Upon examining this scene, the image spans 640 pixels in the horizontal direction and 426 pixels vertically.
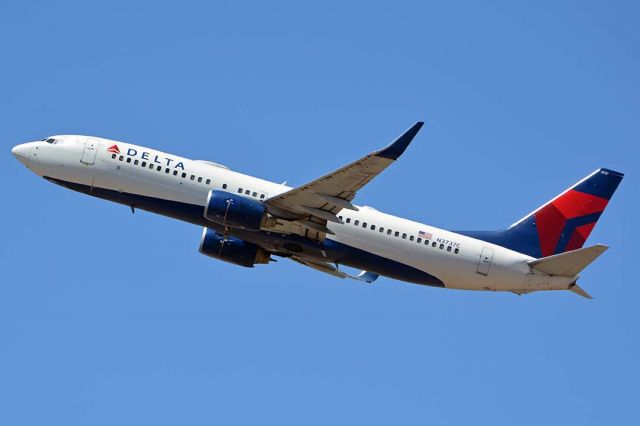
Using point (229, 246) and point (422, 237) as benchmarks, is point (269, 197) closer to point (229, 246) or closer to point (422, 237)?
point (229, 246)

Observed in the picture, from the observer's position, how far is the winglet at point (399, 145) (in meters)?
51.1

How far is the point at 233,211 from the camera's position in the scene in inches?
2218

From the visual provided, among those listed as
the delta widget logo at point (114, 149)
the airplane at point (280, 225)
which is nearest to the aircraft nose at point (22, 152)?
the airplane at point (280, 225)

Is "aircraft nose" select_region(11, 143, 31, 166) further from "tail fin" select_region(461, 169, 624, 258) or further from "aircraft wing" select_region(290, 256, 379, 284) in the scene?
"tail fin" select_region(461, 169, 624, 258)

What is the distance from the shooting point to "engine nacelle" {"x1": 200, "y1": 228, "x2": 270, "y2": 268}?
201 feet

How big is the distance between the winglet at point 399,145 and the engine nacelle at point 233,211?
318 inches

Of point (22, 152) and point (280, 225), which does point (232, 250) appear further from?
point (22, 152)

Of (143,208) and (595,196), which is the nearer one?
(143,208)

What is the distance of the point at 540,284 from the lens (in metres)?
60.0

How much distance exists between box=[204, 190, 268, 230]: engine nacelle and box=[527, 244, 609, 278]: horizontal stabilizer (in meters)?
15.4

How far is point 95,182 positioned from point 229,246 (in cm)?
814

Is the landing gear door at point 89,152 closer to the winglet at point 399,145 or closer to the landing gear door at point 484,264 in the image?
the winglet at point 399,145

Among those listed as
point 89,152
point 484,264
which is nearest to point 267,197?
point 89,152

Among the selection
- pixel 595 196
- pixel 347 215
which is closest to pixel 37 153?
pixel 347 215
